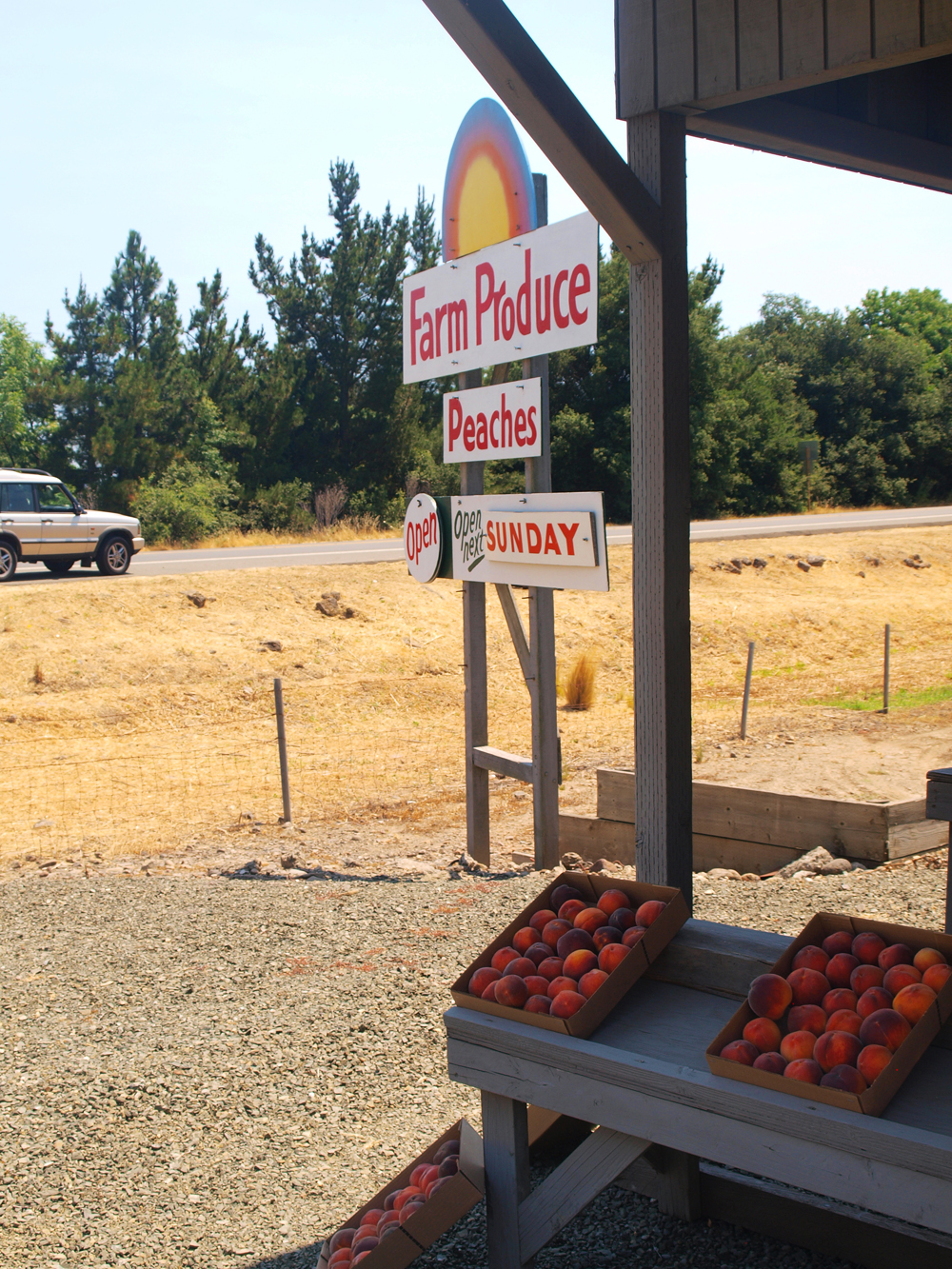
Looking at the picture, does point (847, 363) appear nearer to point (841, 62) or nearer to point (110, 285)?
point (110, 285)

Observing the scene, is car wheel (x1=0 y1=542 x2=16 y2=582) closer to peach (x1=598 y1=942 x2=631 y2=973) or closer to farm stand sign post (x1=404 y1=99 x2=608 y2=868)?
farm stand sign post (x1=404 y1=99 x2=608 y2=868)

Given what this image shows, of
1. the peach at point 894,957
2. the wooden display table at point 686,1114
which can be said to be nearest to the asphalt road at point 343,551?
the wooden display table at point 686,1114

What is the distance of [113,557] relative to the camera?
1822 centimetres

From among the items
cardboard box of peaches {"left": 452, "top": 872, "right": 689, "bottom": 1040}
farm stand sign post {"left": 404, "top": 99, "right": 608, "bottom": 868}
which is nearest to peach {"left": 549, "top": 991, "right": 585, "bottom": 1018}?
cardboard box of peaches {"left": 452, "top": 872, "right": 689, "bottom": 1040}

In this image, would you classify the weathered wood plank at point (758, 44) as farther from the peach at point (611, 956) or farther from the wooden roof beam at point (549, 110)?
the peach at point (611, 956)

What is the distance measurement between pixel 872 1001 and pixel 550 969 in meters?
0.73

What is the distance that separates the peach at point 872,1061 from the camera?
80.4 inches

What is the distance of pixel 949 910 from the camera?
3.15 metres

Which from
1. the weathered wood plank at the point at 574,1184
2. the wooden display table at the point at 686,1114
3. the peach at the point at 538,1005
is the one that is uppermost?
the peach at the point at 538,1005

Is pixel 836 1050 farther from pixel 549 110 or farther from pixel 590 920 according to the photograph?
pixel 549 110

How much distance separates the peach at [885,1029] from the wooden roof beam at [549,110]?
196 centimetres

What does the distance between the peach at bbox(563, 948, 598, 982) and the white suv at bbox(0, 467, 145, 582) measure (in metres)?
16.4

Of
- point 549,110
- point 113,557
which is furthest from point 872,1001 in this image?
point 113,557

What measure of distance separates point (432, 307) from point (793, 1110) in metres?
5.64
